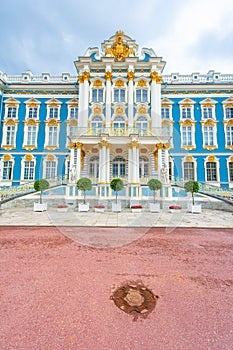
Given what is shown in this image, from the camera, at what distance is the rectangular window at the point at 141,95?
20.4m

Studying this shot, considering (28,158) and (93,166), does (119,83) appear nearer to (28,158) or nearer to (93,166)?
(93,166)

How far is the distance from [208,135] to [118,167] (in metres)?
12.2

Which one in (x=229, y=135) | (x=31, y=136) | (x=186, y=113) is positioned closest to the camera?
(x=229, y=135)

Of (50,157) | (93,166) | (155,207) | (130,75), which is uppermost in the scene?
(130,75)

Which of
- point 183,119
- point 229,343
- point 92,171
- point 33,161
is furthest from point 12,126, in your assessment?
point 229,343

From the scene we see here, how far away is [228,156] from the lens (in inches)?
842

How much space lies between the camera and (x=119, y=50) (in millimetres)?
20719

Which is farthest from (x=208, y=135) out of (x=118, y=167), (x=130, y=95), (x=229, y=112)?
(x=118, y=167)

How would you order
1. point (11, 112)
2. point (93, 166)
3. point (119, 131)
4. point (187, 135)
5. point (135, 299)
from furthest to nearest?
point (11, 112), point (187, 135), point (93, 166), point (119, 131), point (135, 299)

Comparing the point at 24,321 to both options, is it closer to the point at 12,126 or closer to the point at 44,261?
the point at 44,261

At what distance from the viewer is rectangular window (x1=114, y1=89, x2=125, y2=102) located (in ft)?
66.7

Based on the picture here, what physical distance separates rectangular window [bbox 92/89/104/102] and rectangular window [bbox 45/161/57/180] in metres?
9.27

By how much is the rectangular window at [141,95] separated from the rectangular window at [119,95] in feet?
5.49

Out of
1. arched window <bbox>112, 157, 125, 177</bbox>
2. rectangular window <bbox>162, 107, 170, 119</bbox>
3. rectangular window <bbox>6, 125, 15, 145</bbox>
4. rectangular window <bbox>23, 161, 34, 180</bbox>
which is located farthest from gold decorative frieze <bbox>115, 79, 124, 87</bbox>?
rectangular window <bbox>6, 125, 15, 145</bbox>
